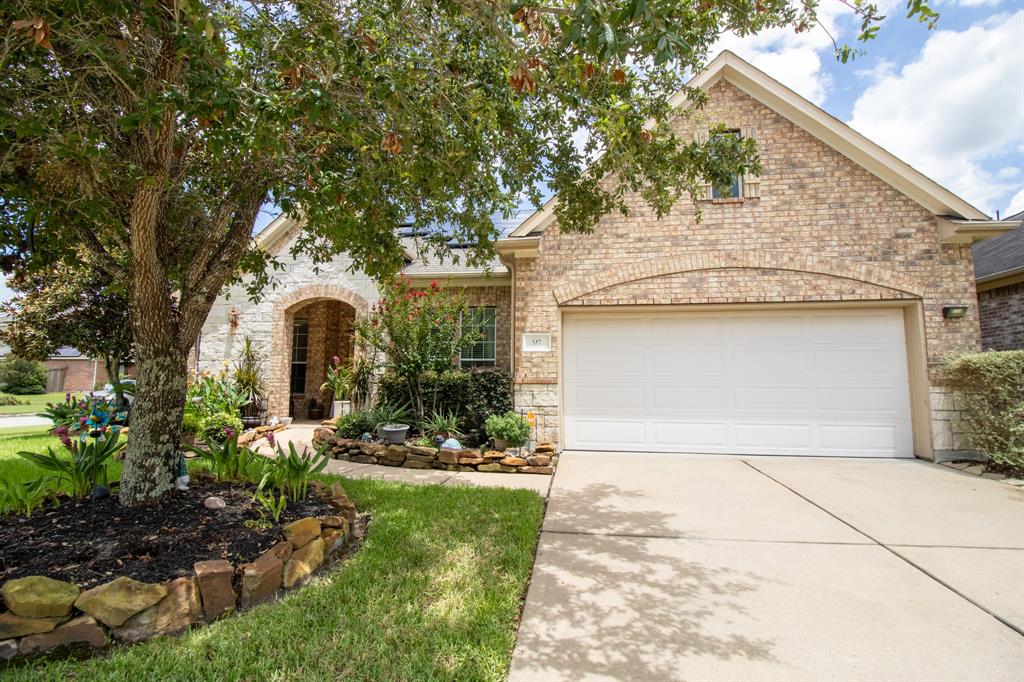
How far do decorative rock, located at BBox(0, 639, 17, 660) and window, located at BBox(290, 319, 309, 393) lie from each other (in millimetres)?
9948

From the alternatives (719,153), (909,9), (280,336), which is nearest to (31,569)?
(909,9)

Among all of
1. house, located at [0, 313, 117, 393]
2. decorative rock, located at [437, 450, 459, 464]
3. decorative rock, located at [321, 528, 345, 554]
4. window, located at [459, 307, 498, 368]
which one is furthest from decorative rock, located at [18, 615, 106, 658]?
house, located at [0, 313, 117, 393]

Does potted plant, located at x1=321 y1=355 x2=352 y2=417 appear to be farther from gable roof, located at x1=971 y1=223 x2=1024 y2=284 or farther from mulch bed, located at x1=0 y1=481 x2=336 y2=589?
gable roof, located at x1=971 y1=223 x2=1024 y2=284

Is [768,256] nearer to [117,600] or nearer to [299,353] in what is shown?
[117,600]

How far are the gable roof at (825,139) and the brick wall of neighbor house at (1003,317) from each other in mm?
2724

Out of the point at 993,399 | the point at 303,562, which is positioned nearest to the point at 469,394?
the point at 303,562

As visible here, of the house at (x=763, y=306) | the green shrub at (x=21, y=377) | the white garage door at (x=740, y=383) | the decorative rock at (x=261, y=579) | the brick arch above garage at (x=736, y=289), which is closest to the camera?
the decorative rock at (x=261, y=579)

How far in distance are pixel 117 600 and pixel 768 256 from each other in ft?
27.8

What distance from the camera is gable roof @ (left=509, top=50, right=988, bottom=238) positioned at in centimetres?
709

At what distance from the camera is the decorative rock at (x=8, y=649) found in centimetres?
222

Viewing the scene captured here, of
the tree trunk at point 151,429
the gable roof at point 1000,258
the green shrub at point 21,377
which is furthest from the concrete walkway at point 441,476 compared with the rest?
the green shrub at point 21,377

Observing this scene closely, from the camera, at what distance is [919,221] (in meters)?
7.25

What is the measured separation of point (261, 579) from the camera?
282 centimetres

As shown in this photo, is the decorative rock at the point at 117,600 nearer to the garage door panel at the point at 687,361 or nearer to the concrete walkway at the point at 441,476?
the concrete walkway at the point at 441,476
